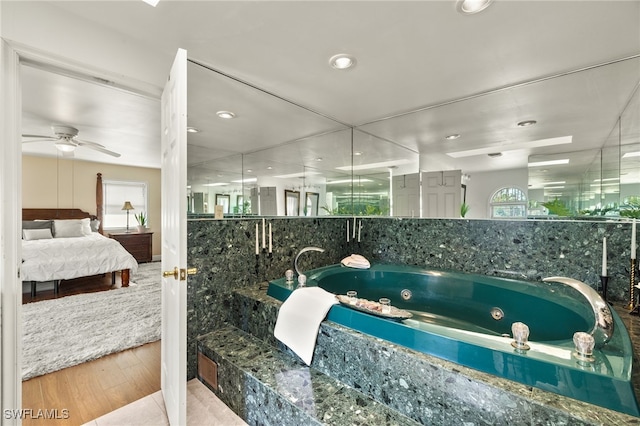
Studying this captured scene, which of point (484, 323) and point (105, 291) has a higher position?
point (484, 323)

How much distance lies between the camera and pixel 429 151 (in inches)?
114

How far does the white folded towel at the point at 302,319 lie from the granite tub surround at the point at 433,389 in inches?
2.1

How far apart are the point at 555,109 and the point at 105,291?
18.5 feet

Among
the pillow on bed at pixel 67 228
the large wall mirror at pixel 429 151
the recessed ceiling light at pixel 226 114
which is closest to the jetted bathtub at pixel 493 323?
the large wall mirror at pixel 429 151

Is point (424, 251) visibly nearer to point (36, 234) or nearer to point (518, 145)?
point (518, 145)

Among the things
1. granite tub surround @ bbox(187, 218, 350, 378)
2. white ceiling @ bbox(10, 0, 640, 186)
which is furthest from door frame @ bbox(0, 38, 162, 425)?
granite tub surround @ bbox(187, 218, 350, 378)

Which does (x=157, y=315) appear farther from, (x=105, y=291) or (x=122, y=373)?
(x=105, y=291)

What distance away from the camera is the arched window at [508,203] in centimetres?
224

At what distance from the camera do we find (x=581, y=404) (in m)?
0.93

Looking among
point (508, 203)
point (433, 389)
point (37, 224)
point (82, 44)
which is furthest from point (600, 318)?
point (37, 224)

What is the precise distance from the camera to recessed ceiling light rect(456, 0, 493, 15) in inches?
50.1

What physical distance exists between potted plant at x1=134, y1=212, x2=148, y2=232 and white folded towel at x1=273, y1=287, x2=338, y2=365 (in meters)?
5.78

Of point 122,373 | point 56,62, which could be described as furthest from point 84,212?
point 56,62

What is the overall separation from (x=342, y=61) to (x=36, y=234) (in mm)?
5880
